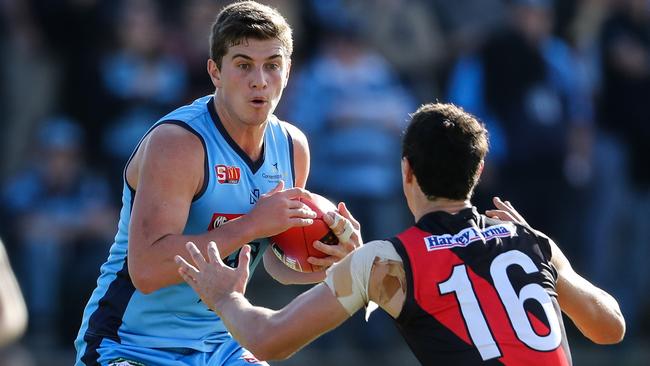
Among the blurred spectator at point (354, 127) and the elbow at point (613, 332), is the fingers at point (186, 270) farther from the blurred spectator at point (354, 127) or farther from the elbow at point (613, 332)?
the blurred spectator at point (354, 127)

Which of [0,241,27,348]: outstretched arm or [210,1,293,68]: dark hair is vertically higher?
[210,1,293,68]: dark hair

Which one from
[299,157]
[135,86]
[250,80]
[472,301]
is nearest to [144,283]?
[250,80]

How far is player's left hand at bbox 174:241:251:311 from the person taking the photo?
505 cm

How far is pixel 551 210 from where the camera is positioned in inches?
458

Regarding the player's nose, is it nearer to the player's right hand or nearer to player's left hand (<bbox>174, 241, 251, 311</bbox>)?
the player's right hand

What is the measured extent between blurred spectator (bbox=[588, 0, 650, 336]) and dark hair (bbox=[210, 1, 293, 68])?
694 centimetres

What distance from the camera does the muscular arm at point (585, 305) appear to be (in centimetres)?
515

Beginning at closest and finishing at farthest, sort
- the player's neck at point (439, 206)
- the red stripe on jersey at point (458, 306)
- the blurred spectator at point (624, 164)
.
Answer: the red stripe on jersey at point (458, 306), the player's neck at point (439, 206), the blurred spectator at point (624, 164)

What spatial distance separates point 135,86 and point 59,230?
1516mm

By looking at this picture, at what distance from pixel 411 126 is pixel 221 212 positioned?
3.63 feet

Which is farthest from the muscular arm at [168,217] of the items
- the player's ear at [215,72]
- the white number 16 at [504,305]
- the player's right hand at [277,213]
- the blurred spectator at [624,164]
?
the blurred spectator at [624,164]

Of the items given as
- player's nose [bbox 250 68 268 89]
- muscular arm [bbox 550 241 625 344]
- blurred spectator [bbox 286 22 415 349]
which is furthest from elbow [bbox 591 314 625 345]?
blurred spectator [bbox 286 22 415 349]

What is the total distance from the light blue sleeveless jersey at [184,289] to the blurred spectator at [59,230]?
5.32m

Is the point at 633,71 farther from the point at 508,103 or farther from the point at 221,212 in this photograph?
the point at 221,212
